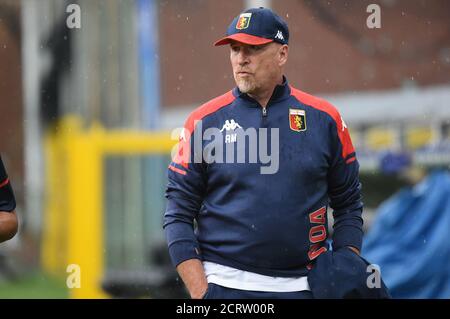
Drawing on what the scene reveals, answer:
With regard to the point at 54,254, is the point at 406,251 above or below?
above

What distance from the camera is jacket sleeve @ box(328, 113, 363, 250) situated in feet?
14.0

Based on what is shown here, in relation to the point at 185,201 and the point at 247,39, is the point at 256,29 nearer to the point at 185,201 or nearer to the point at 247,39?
the point at 247,39

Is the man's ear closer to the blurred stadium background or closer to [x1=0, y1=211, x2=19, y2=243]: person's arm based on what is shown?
[x1=0, y1=211, x2=19, y2=243]: person's arm

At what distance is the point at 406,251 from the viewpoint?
7305mm

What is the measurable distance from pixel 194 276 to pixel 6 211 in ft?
3.31

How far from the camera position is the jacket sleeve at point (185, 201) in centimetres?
414

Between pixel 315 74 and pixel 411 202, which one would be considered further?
pixel 315 74

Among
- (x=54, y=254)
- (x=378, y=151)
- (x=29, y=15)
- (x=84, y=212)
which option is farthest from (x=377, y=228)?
(x=29, y=15)

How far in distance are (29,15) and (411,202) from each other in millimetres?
9145

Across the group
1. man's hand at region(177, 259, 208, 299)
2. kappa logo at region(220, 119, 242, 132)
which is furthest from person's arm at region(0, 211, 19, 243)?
kappa logo at region(220, 119, 242, 132)

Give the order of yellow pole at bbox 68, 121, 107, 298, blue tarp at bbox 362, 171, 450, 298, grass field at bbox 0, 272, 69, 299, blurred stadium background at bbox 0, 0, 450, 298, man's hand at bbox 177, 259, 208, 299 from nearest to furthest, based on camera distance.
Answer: man's hand at bbox 177, 259, 208, 299, blue tarp at bbox 362, 171, 450, 298, yellow pole at bbox 68, 121, 107, 298, blurred stadium background at bbox 0, 0, 450, 298, grass field at bbox 0, 272, 69, 299

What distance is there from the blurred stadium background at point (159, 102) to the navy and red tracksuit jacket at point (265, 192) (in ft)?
9.92

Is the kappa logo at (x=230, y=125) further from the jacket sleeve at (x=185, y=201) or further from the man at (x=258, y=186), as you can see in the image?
the jacket sleeve at (x=185, y=201)
